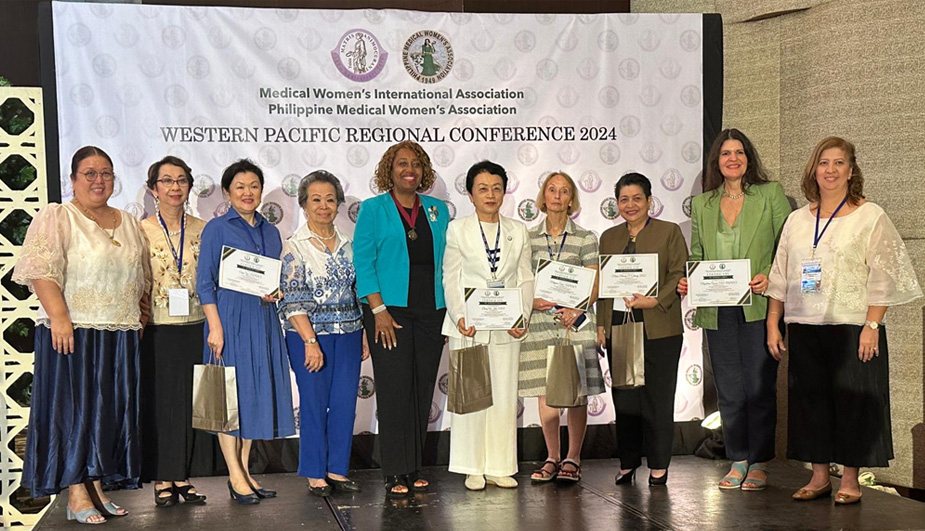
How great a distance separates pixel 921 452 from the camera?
5.36 m

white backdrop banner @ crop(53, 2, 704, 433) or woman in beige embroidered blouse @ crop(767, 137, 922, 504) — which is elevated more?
white backdrop banner @ crop(53, 2, 704, 433)

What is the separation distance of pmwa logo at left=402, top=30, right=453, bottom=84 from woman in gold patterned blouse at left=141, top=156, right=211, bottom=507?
1751 mm

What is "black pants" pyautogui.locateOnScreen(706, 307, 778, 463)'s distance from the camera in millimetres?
5016

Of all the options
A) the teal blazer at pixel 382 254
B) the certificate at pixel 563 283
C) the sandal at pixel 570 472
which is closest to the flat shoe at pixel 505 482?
the sandal at pixel 570 472

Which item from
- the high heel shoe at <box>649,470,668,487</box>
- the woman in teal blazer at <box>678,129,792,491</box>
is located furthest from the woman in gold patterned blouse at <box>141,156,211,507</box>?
the woman in teal blazer at <box>678,129,792,491</box>

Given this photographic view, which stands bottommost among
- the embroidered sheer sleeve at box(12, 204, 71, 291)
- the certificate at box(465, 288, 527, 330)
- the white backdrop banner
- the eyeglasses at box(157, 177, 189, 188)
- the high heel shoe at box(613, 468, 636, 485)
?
the high heel shoe at box(613, 468, 636, 485)

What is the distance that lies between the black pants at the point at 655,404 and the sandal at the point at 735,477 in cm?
31

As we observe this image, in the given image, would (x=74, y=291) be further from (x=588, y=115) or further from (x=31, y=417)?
(x=588, y=115)

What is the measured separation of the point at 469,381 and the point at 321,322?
30.7 inches

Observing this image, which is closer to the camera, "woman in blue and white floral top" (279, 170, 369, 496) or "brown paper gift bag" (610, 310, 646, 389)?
"woman in blue and white floral top" (279, 170, 369, 496)

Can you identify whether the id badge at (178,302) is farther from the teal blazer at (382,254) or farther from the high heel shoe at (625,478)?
the high heel shoe at (625,478)

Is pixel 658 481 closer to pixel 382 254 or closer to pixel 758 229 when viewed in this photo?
pixel 758 229

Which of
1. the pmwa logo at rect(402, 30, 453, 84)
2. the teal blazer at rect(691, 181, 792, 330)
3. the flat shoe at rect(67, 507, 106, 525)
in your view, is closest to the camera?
the flat shoe at rect(67, 507, 106, 525)

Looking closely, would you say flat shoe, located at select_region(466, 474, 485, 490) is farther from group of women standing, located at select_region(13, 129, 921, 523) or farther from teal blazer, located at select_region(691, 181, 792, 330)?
teal blazer, located at select_region(691, 181, 792, 330)
